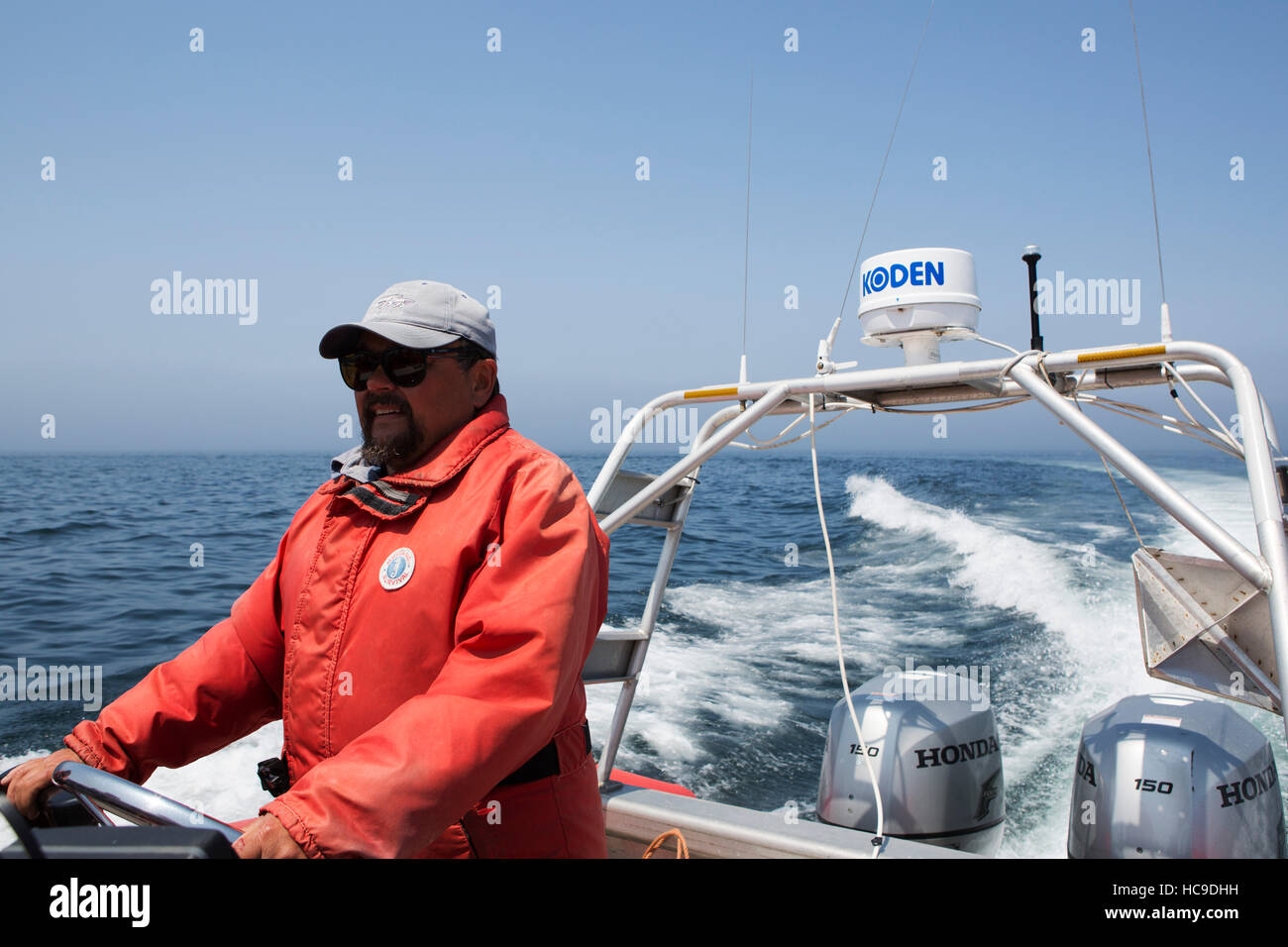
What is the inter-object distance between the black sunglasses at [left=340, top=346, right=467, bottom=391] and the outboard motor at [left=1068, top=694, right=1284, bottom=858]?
202cm

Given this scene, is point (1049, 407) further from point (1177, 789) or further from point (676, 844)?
point (676, 844)

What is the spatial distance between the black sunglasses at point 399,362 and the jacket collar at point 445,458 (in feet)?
0.35

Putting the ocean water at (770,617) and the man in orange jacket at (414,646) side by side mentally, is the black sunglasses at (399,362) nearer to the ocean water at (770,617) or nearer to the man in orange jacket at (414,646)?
the man in orange jacket at (414,646)

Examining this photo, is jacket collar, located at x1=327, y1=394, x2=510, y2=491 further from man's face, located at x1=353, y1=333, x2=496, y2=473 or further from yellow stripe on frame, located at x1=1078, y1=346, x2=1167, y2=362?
yellow stripe on frame, located at x1=1078, y1=346, x2=1167, y2=362

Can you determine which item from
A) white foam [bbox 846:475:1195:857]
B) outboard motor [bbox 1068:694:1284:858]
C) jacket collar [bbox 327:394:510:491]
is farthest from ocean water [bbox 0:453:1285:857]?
jacket collar [bbox 327:394:510:491]

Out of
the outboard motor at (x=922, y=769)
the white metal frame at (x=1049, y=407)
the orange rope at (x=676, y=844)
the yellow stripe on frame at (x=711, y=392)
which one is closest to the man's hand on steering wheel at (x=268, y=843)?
the white metal frame at (x=1049, y=407)

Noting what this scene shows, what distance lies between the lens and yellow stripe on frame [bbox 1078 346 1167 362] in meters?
1.94

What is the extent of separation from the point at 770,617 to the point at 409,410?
6747 mm

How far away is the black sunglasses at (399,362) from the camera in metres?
1.47

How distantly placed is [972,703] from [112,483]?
74.0ft

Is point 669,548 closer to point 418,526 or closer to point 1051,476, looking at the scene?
point 418,526
